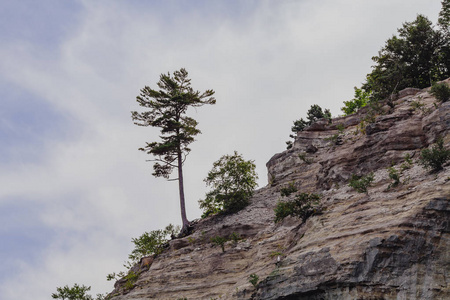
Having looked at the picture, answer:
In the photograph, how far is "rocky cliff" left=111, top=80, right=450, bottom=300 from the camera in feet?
46.9

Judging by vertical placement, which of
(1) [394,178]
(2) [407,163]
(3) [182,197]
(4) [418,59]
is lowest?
(1) [394,178]

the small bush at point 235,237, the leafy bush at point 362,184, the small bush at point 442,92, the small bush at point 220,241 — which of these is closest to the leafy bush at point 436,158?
the leafy bush at point 362,184

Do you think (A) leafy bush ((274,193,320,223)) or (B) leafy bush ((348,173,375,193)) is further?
(A) leafy bush ((274,193,320,223))

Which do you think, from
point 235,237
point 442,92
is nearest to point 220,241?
point 235,237

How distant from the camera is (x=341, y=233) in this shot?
16766 millimetres

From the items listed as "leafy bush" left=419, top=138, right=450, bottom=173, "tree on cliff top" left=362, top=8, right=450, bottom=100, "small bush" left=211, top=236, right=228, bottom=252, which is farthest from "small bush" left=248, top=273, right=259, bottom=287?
"tree on cliff top" left=362, top=8, right=450, bottom=100

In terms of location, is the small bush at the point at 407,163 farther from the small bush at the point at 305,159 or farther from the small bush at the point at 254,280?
the small bush at the point at 305,159

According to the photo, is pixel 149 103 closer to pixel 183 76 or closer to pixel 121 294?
pixel 183 76

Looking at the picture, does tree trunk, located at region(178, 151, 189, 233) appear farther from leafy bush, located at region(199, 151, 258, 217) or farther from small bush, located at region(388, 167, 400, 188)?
small bush, located at region(388, 167, 400, 188)

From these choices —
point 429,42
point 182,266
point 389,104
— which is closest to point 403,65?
point 429,42

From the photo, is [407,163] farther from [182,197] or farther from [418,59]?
[182,197]

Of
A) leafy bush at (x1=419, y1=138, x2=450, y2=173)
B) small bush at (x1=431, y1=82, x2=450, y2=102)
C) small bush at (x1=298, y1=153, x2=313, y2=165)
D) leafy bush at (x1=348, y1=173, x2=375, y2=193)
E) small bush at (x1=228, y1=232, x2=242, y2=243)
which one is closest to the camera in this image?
leafy bush at (x1=419, y1=138, x2=450, y2=173)

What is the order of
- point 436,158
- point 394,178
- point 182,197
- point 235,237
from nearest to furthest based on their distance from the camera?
point 436,158, point 394,178, point 235,237, point 182,197

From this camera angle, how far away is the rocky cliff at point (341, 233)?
14.3 m
